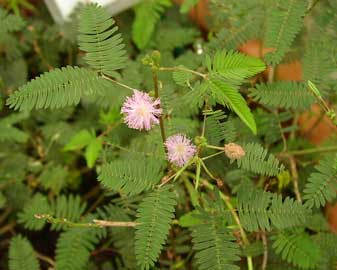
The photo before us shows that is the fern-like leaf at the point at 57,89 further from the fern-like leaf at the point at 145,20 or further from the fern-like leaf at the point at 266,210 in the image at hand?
the fern-like leaf at the point at 145,20

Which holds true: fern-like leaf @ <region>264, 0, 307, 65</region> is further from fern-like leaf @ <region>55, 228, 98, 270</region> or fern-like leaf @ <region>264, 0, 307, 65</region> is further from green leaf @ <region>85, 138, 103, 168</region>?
fern-like leaf @ <region>55, 228, 98, 270</region>

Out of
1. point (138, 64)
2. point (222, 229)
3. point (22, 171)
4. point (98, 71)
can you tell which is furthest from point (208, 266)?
point (22, 171)

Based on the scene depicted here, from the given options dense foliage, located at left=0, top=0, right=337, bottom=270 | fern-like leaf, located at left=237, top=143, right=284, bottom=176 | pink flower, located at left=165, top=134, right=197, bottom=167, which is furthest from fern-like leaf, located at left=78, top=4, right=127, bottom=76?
fern-like leaf, located at left=237, top=143, right=284, bottom=176

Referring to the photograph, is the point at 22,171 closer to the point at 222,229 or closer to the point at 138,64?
the point at 138,64

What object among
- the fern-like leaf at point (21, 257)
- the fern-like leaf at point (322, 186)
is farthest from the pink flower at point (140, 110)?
the fern-like leaf at point (21, 257)

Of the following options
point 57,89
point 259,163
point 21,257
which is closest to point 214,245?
point 259,163

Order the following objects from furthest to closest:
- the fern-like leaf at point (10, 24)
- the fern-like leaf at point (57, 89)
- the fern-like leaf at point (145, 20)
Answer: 1. the fern-like leaf at point (145, 20)
2. the fern-like leaf at point (10, 24)
3. the fern-like leaf at point (57, 89)

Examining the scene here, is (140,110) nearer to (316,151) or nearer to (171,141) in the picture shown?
(171,141)
